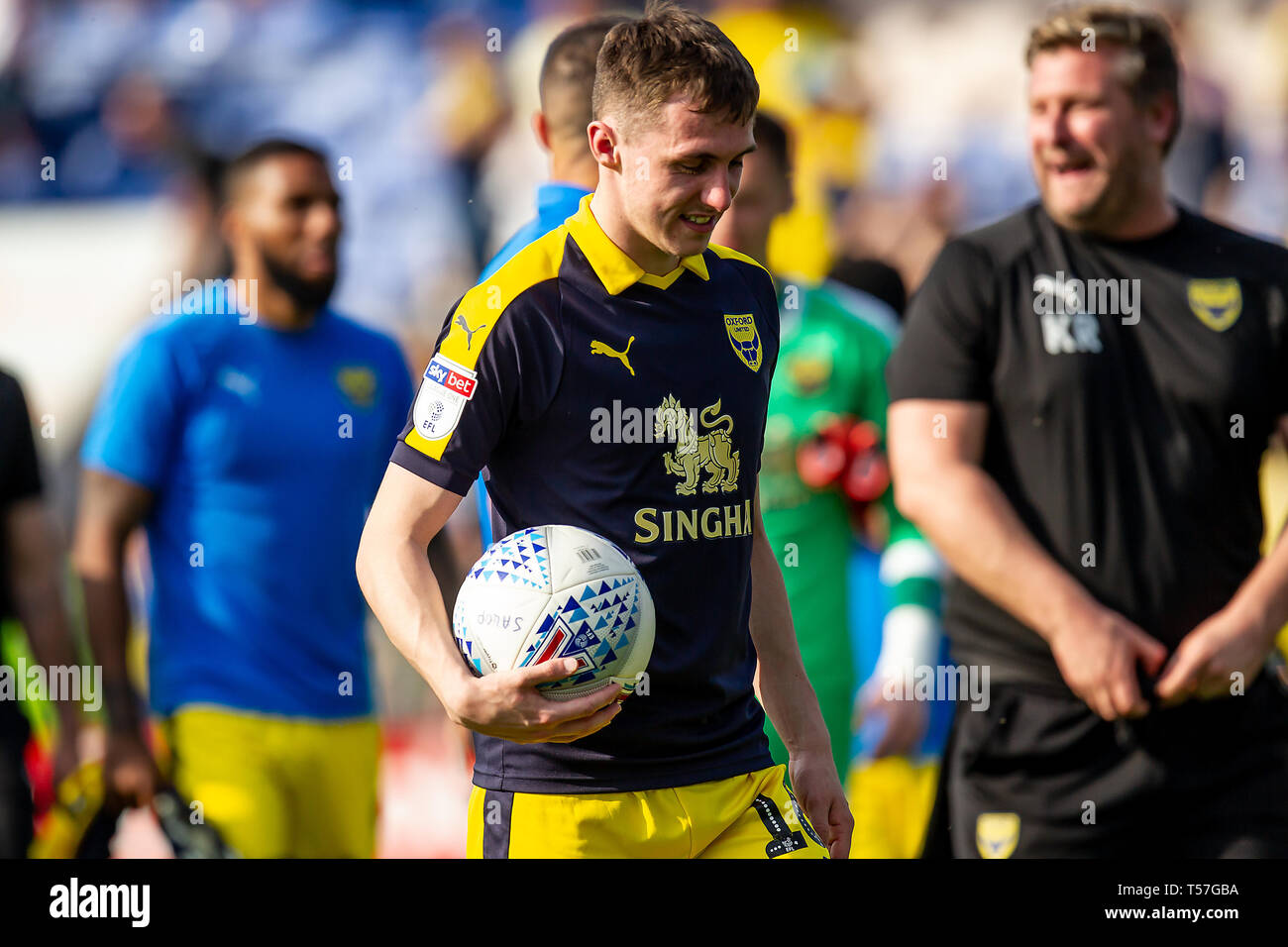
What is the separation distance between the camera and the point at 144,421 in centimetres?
575

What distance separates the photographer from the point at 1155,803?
14.7 ft

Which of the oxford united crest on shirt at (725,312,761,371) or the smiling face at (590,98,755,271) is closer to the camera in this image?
the smiling face at (590,98,755,271)

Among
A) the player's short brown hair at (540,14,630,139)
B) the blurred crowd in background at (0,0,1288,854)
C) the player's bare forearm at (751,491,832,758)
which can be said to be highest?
the blurred crowd in background at (0,0,1288,854)

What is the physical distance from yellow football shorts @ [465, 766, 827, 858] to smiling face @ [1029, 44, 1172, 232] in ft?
6.86

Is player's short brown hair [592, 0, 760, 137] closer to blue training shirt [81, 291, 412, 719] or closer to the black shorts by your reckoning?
the black shorts

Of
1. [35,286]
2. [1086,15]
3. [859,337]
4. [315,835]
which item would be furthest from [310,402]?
[35,286]

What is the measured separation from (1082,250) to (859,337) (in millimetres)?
1395

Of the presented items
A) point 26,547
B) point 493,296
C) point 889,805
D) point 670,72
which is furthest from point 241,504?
point 670,72

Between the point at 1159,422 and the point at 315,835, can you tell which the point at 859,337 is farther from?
the point at 315,835

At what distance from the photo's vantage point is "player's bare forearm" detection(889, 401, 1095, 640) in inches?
177

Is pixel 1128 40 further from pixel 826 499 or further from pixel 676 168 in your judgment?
pixel 676 168

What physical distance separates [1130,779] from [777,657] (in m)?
1.24

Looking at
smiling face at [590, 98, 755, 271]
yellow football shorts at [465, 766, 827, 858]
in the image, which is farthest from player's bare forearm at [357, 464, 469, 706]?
smiling face at [590, 98, 755, 271]

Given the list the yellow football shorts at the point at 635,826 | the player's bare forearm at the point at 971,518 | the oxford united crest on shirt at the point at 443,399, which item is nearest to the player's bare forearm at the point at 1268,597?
the player's bare forearm at the point at 971,518
